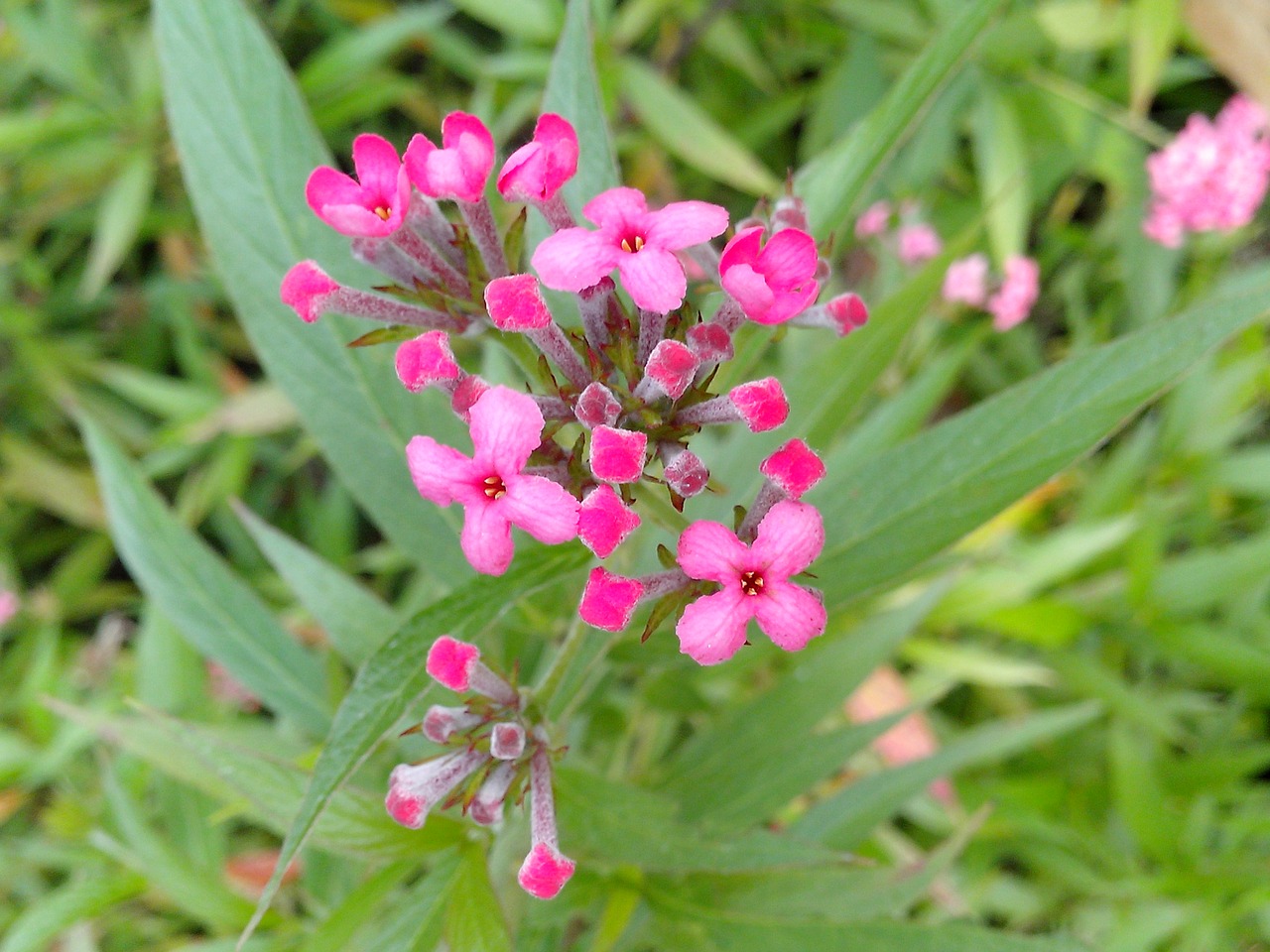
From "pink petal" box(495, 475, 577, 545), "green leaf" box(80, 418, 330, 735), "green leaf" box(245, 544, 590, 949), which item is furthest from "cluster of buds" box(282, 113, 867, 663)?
"green leaf" box(80, 418, 330, 735)

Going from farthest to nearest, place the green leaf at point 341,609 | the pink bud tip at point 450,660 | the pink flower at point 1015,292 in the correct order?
1. the pink flower at point 1015,292
2. the green leaf at point 341,609
3. the pink bud tip at point 450,660

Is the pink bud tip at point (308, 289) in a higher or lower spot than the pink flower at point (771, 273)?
lower

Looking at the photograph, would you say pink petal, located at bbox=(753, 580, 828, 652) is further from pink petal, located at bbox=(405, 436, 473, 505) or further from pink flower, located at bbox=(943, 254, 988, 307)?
pink flower, located at bbox=(943, 254, 988, 307)

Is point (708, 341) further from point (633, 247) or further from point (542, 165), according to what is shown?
point (542, 165)

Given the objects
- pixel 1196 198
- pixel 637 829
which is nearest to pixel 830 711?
pixel 637 829

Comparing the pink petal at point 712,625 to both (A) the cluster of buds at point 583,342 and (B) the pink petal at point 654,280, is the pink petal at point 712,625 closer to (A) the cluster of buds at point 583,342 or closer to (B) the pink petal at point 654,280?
(A) the cluster of buds at point 583,342

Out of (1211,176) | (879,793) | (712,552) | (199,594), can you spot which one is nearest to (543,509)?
(712,552)

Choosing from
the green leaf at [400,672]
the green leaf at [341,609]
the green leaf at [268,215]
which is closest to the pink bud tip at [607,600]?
the green leaf at [400,672]
